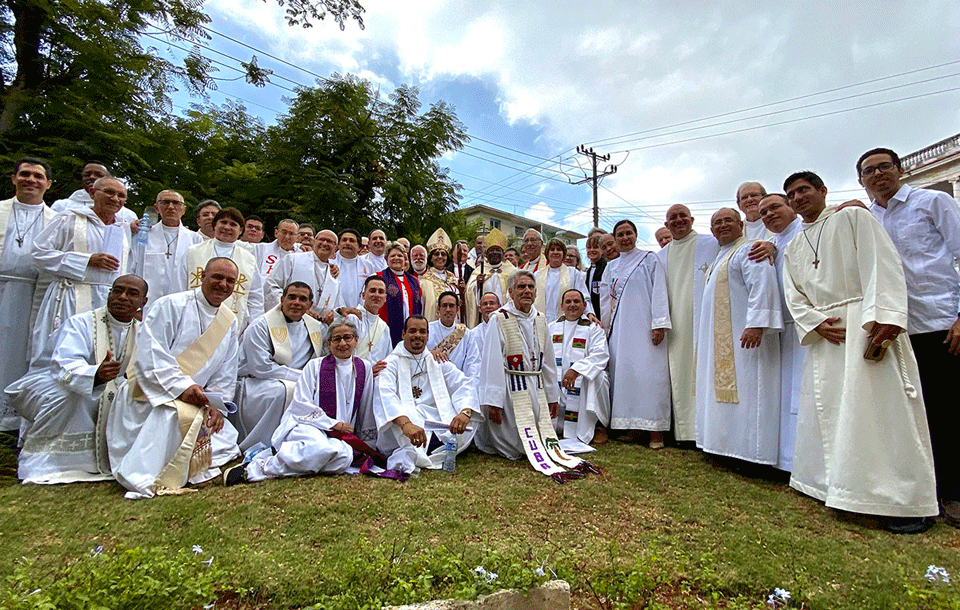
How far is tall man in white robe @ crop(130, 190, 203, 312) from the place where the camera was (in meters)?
5.98

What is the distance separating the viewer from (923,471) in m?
3.26

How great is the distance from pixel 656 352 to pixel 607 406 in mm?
828

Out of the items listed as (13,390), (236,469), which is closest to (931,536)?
(236,469)

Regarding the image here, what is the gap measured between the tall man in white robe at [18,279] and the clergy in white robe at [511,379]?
433 cm

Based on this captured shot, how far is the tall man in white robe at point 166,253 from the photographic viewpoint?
19.6 feet

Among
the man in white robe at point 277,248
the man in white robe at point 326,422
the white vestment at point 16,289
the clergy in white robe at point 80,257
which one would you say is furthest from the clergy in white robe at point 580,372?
the white vestment at point 16,289

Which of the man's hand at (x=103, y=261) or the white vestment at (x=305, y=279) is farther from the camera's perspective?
the white vestment at (x=305, y=279)

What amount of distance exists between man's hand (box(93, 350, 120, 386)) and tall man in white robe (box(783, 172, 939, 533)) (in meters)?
5.37

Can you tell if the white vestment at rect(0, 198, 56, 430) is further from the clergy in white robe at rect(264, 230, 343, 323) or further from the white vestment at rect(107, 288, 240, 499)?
the clergy in white robe at rect(264, 230, 343, 323)

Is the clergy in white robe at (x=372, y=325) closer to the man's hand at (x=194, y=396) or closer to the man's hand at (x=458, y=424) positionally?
A: the man's hand at (x=458, y=424)

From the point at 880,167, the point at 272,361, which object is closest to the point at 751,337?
the point at 880,167

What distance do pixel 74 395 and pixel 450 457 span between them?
313 cm

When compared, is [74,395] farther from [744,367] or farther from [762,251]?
[762,251]

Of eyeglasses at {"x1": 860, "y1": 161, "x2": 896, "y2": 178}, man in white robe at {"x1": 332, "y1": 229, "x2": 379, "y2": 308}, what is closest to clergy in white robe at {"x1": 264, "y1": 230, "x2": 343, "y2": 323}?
man in white robe at {"x1": 332, "y1": 229, "x2": 379, "y2": 308}
